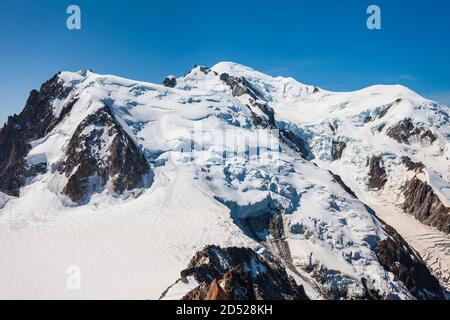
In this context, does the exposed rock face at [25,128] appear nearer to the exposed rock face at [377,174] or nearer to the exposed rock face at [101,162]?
the exposed rock face at [101,162]

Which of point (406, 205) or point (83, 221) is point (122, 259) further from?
point (406, 205)

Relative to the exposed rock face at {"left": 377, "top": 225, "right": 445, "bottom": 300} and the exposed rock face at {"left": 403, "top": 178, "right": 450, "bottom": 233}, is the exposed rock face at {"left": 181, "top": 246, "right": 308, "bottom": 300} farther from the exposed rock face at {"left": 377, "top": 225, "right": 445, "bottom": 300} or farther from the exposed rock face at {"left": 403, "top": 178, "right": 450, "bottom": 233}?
the exposed rock face at {"left": 403, "top": 178, "right": 450, "bottom": 233}

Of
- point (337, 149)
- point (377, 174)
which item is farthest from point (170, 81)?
point (377, 174)

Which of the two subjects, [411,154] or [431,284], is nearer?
[431,284]

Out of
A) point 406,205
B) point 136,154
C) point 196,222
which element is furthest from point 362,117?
point 196,222

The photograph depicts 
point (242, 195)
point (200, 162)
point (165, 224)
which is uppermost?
point (200, 162)
